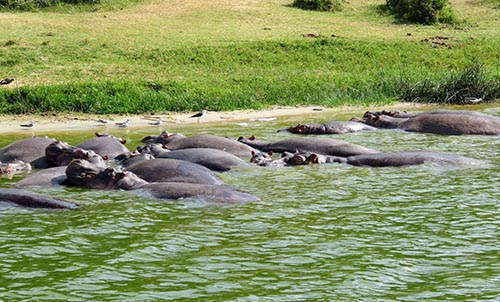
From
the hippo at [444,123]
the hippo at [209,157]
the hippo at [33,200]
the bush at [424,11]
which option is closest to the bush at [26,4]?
the bush at [424,11]

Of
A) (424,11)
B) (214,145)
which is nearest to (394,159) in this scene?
(214,145)

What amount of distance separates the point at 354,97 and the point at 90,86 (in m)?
5.25

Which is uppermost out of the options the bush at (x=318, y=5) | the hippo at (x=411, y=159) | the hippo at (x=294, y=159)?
the bush at (x=318, y=5)

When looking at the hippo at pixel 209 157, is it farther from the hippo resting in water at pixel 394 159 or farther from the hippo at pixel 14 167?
the hippo at pixel 14 167

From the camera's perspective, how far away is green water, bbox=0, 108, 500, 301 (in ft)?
20.0

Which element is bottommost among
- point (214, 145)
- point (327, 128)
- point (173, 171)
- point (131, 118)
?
point (131, 118)

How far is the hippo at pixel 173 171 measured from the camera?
9.54m

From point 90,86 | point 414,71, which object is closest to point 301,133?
point 90,86

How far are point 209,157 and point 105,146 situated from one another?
1.67 m

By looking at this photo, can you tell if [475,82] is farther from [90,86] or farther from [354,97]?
[90,86]

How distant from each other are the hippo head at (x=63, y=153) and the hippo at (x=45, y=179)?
Answer: 394 millimetres

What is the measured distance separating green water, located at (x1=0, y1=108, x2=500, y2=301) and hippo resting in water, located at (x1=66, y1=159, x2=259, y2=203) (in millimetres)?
157

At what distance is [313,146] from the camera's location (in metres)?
11.8

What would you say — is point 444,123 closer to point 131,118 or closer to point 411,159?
point 411,159
